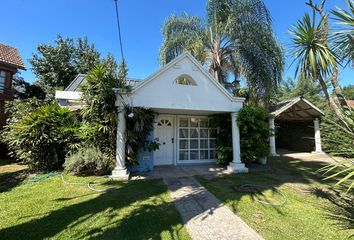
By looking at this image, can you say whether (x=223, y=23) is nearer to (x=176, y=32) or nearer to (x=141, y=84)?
(x=176, y=32)

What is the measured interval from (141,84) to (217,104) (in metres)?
3.31

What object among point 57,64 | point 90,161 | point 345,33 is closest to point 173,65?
point 90,161

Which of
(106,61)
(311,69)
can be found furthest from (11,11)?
(311,69)

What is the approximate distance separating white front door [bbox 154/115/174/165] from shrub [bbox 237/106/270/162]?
345cm

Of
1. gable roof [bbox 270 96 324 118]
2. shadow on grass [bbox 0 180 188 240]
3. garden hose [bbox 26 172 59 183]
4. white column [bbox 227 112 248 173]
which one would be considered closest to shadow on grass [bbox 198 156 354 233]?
white column [bbox 227 112 248 173]

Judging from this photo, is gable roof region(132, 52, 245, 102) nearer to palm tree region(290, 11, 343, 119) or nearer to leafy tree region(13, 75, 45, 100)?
palm tree region(290, 11, 343, 119)

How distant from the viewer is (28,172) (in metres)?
8.24

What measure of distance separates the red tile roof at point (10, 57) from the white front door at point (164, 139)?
1482 centimetres

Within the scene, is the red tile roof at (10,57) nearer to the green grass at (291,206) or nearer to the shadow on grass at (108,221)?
the shadow on grass at (108,221)

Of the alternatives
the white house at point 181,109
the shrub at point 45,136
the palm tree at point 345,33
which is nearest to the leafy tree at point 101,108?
the white house at point 181,109

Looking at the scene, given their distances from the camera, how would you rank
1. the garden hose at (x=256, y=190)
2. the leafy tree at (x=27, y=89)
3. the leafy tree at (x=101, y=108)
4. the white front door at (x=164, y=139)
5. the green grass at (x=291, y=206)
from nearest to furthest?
the green grass at (x=291, y=206) < the garden hose at (x=256, y=190) < the leafy tree at (x=101, y=108) < the white front door at (x=164, y=139) < the leafy tree at (x=27, y=89)

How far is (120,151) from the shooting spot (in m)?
7.28

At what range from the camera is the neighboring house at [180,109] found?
7.58 m

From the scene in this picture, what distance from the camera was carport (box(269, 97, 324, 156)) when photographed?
1412 centimetres
